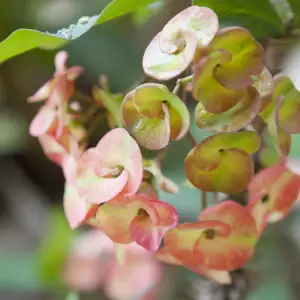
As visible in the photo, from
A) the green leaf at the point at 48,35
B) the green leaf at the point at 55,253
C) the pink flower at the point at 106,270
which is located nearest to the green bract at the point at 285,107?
the green leaf at the point at 48,35

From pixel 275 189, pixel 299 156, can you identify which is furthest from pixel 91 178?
pixel 299 156

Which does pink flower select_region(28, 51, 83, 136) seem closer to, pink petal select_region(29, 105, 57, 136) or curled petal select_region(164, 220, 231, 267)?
pink petal select_region(29, 105, 57, 136)

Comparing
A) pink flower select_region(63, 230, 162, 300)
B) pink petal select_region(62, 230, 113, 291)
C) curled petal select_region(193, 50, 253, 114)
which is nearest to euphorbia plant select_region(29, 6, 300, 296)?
curled petal select_region(193, 50, 253, 114)

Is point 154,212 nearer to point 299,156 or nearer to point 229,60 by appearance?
point 229,60

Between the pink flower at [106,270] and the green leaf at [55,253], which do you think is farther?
the green leaf at [55,253]

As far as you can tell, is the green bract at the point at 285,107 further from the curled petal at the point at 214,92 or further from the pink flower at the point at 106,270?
the pink flower at the point at 106,270

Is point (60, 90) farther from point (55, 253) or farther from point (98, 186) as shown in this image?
point (55, 253)

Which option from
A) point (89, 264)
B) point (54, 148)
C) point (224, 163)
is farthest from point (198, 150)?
point (89, 264)

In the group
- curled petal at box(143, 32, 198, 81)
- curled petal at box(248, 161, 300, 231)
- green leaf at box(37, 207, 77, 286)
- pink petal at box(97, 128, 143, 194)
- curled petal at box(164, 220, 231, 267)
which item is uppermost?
curled petal at box(143, 32, 198, 81)
